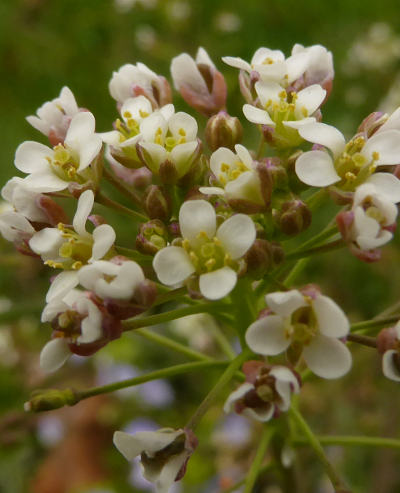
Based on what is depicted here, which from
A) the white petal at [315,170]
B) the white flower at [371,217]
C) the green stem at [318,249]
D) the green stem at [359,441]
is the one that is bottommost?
the green stem at [359,441]

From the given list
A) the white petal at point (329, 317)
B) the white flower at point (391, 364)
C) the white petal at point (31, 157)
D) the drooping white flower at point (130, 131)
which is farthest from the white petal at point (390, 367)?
the white petal at point (31, 157)

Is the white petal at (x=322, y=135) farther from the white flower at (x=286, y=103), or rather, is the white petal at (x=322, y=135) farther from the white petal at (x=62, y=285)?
the white petal at (x=62, y=285)

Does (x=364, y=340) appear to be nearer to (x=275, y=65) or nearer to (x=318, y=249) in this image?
(x=318, y=249)

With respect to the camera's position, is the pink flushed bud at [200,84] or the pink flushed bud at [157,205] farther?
the pink flushed bud at [200,84]

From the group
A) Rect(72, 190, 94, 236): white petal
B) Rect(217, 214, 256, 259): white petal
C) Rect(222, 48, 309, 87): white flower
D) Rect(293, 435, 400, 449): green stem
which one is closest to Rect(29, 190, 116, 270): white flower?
Rect(72, 190, 94, 236): white petal

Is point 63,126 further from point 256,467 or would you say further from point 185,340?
point 185,340

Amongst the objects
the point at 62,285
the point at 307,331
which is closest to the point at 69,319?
the point at 62,285

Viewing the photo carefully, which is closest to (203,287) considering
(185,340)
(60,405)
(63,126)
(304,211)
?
(304,211)

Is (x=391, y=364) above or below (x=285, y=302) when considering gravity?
below
